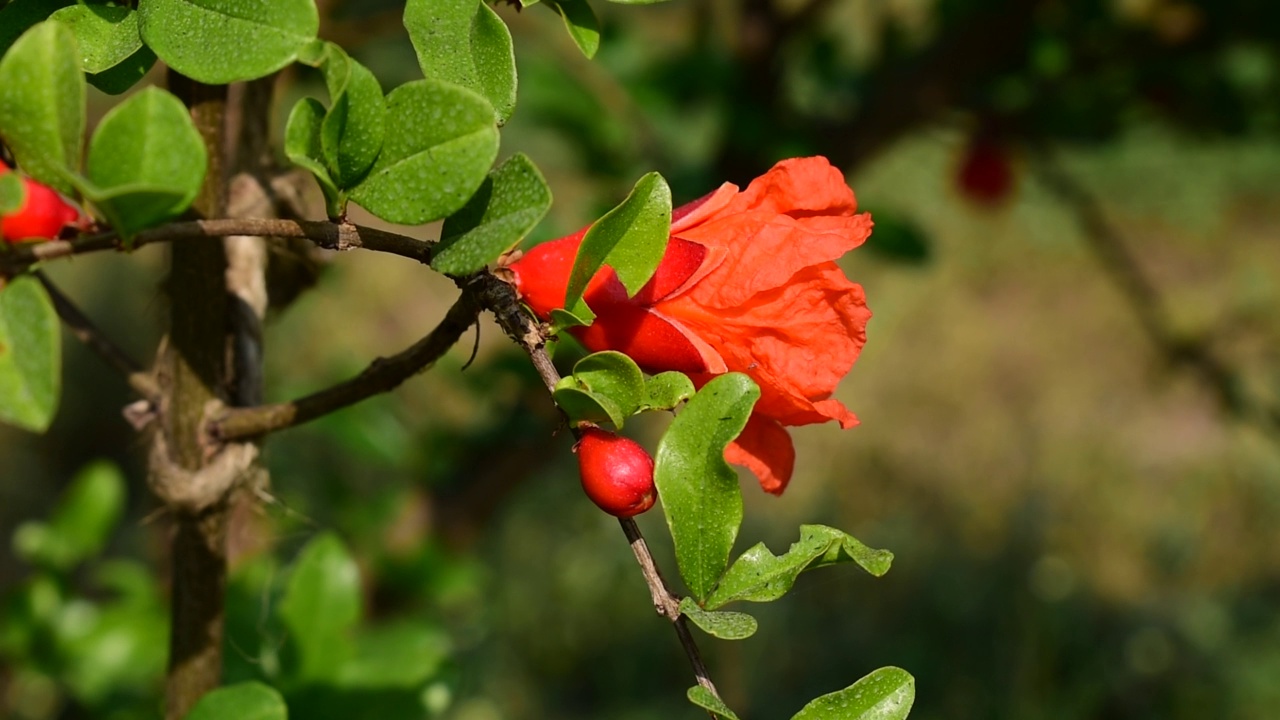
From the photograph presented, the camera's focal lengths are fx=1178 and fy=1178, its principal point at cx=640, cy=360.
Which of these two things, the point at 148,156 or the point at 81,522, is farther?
the point at 81,522

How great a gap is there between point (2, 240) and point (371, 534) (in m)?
0.99

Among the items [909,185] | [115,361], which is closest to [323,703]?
[115,361]

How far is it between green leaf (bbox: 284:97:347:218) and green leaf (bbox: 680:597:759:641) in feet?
0.62

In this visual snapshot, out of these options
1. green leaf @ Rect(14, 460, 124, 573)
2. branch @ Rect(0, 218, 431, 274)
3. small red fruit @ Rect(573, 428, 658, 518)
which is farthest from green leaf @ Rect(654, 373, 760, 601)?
green leaf @ Rect(14, 460, 124, 573)

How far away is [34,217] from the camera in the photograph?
0.38 metres

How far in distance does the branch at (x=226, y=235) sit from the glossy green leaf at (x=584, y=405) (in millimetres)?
67

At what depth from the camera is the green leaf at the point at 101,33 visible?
435 millimetres

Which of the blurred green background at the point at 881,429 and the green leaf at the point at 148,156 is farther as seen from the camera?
the blurred green background at the point at 881,429

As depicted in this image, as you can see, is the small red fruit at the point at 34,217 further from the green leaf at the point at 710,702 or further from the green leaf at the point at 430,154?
the green leaf at the point at 710,702

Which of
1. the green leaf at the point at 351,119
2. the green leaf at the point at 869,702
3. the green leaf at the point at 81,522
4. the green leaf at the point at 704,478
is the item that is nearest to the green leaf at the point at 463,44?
the green leaf at the point at 351,119

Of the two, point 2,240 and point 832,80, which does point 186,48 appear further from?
point 832,80

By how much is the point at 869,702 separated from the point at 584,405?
15 cm

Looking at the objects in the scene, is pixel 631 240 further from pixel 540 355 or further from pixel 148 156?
pixel 148 156

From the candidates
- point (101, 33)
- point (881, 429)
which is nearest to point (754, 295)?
point (101, 33)
